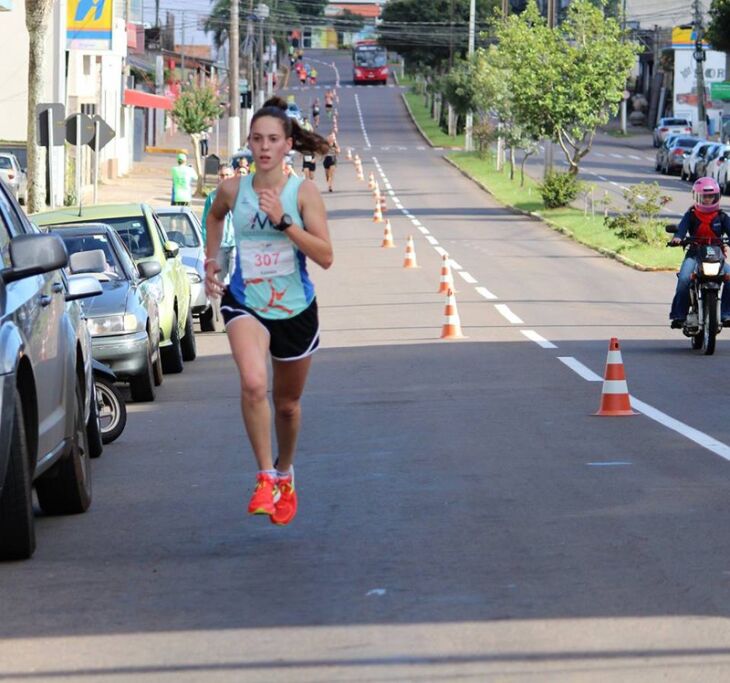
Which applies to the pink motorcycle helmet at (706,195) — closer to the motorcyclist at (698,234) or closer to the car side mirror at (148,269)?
the motorcyclist at (698,234)

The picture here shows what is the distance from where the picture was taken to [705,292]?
57.9ft

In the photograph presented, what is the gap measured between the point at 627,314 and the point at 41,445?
1581 centimetres

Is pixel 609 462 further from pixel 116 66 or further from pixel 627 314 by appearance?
pixel 116 66

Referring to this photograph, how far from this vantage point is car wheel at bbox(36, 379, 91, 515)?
28.0 ft

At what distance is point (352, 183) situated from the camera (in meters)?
64.4

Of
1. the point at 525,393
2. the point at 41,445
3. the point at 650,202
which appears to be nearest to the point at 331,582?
the point at 41,445

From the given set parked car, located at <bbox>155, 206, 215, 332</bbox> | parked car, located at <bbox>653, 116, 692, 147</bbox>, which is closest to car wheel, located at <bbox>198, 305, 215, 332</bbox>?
parked car, located at <bbox>155, 206, 215, 332</bbox>

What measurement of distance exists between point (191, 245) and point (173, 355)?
5.63 metres

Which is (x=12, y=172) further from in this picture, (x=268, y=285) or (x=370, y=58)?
(x=370, y=58)

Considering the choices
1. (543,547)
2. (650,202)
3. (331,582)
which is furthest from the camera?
(650,202)

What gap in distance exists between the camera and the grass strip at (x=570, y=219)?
32.3 metres

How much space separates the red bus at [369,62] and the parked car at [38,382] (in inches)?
5449

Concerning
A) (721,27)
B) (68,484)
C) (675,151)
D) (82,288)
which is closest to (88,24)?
(721,27)

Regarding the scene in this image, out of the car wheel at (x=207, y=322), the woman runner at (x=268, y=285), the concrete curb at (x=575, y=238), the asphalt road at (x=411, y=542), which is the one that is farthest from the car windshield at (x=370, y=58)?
the woman runner at (x=268, y=285)
